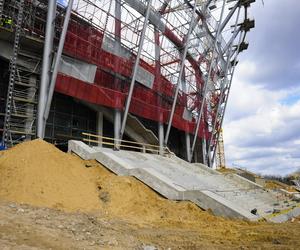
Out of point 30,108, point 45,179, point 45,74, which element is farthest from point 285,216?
point 30,108

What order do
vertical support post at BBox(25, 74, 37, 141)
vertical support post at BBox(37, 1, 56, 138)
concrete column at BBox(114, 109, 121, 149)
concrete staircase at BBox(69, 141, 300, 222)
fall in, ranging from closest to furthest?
concrete staircase at BBox(69, 141, 300, 222), vertical support post at BBox(37, 1, 56, 138), vertical support post at BBox(25, 74, 37, 141), concrete column at BBox(114, 109, 121, 149)

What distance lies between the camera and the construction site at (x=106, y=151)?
7613 millimetres

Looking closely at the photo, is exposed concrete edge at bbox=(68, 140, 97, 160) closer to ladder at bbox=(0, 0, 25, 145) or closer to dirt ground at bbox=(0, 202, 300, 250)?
ladder at bbox=(0, 0, 25, 145)

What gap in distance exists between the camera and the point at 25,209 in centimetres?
820

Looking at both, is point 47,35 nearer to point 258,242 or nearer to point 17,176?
point 17,176

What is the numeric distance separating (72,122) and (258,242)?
752 inches

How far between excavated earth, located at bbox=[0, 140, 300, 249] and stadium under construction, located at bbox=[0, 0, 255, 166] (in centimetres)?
583

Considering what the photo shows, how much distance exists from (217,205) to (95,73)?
49.4 feet

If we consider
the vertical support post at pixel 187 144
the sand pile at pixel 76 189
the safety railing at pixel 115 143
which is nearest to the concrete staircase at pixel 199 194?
the sand pile at pixel 76 189

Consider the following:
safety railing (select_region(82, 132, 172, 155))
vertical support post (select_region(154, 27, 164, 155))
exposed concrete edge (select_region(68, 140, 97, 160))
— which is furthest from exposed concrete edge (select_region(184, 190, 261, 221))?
vertical support post (select_region(154, 27, 164, 155))

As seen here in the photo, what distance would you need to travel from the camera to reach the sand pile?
10211 millimetres

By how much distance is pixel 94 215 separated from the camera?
9133mm

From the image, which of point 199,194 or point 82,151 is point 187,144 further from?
point 199,194

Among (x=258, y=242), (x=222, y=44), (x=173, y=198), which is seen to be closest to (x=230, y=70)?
(x=222, y=44)
